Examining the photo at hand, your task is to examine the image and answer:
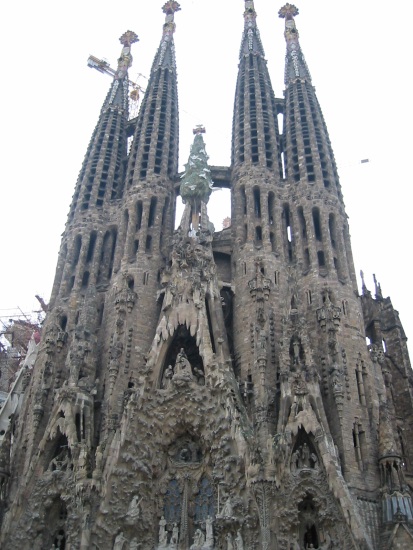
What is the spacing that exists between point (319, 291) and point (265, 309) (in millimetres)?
2515

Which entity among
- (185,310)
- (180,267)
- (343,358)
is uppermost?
(180,267)

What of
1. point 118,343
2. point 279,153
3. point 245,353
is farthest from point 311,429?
point 279,153

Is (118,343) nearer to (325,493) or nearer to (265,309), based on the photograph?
(265,309)

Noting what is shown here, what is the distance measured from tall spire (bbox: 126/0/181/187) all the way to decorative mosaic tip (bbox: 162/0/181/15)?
16.0 feet

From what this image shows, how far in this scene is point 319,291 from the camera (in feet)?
86.2

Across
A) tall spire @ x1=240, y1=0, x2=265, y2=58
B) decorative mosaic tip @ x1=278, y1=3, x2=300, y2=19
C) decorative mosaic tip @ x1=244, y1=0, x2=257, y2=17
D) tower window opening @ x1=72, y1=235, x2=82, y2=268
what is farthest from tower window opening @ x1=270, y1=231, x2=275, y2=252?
decorative mosaic tip @ x1=244, y1=0, x2=257, y2=17

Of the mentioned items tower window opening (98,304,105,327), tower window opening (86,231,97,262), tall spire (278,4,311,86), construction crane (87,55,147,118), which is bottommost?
tower window opening (98,304,105,327)

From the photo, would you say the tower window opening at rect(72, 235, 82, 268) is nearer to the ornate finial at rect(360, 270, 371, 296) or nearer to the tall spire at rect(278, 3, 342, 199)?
the tall spire at rect(278, 3, 342, 199)

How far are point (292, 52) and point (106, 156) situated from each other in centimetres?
1409

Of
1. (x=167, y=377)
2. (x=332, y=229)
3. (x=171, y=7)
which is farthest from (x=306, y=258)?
(x=171, y=7)

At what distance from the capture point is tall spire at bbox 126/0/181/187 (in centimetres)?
3334

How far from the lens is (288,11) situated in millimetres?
42562

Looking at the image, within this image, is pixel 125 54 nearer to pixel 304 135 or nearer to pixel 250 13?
pixel 250 13

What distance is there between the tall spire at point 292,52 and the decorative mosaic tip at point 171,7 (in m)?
7.88
